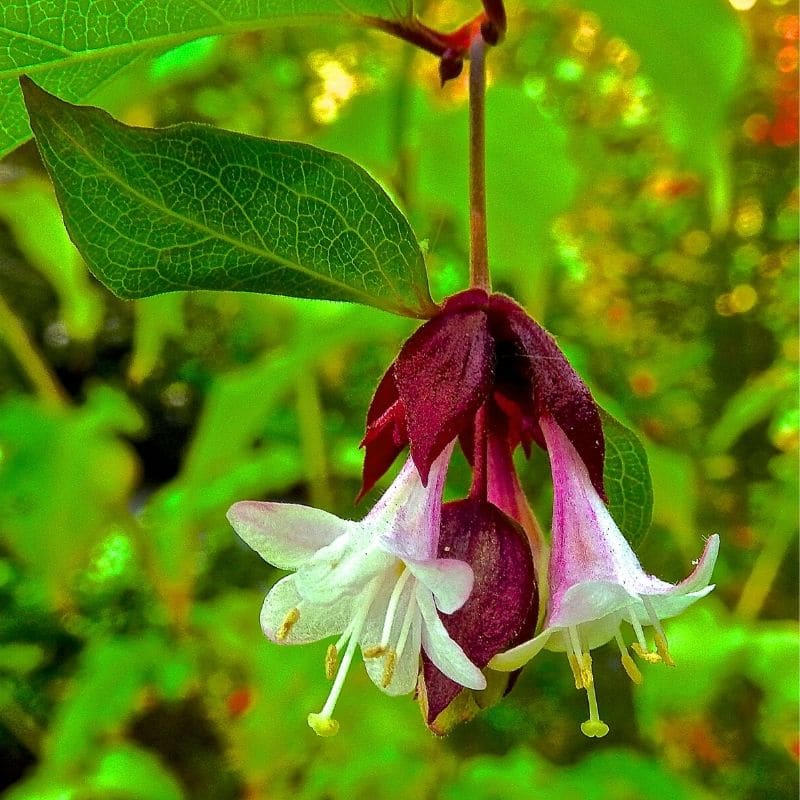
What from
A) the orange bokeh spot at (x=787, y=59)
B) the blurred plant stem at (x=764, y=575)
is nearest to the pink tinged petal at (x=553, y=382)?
the blurred plant stem at (x=764, y=575)

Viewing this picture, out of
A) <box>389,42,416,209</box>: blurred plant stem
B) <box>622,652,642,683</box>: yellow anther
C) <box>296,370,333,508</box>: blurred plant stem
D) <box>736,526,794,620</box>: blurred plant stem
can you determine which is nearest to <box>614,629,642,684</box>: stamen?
<box>622,652,642,683</box>: yellow anther

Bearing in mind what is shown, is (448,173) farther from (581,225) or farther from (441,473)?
(581,225)

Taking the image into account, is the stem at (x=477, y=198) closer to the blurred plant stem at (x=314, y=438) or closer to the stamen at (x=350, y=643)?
the stamen at (x=350, y=643)

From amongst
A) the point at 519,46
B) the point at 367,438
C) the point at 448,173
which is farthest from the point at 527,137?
the point at 519,46

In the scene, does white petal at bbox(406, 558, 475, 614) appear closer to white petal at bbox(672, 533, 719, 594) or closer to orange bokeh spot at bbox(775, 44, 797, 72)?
white petal at bbox(672, 533, 719, 594)

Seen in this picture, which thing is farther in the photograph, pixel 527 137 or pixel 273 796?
Result: pixel 273 796

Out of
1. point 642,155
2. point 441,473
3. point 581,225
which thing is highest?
point 441,473
